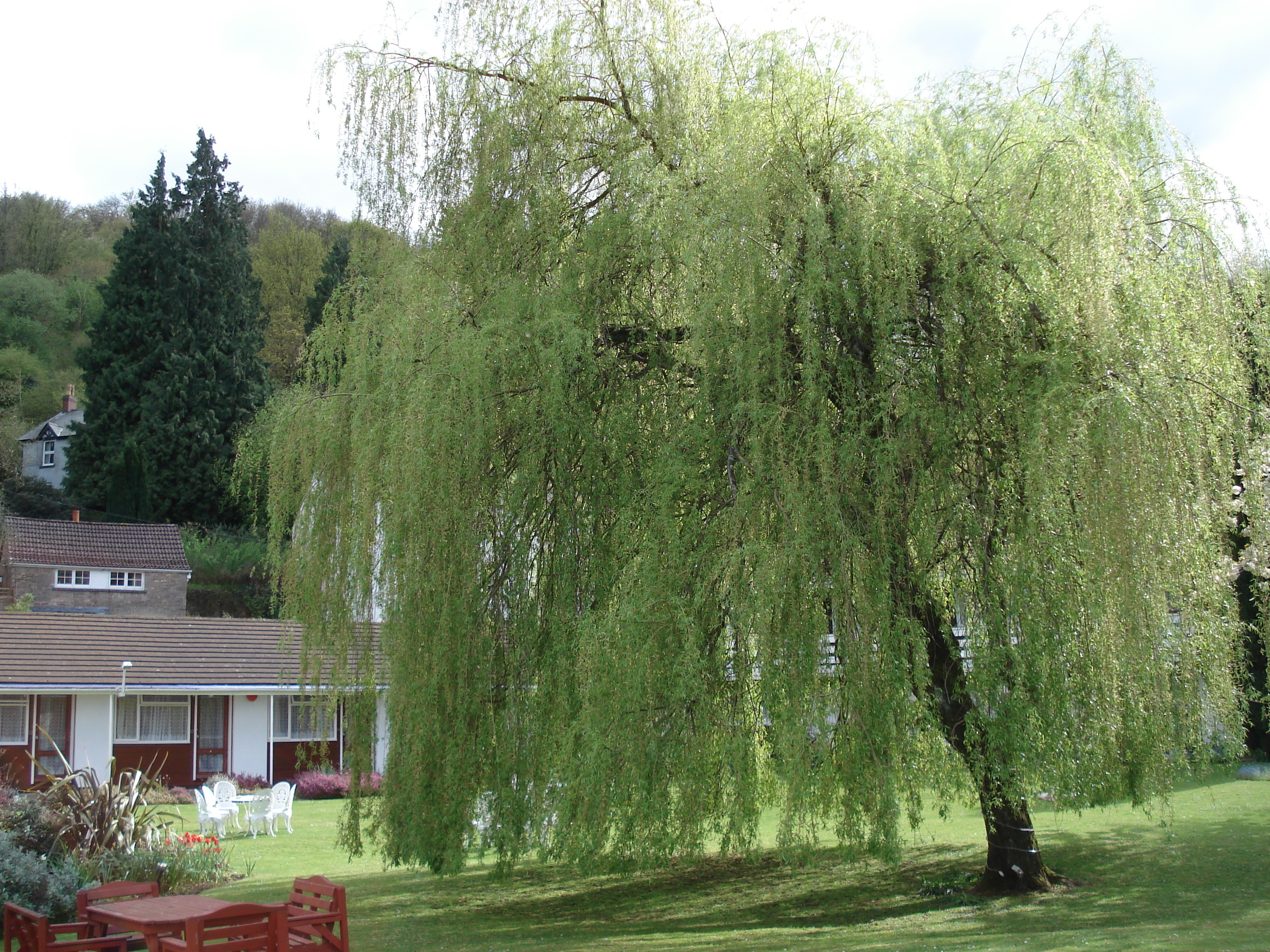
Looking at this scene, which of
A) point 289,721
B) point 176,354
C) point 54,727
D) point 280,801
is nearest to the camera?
point 280,801

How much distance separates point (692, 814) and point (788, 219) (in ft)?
15.5

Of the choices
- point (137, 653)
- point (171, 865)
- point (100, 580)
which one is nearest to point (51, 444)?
point (100, 580)

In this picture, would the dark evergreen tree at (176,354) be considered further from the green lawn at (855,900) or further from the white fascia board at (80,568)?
the green lawn at (855,900)

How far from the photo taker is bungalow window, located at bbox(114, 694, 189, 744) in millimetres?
25500

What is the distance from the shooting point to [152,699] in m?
26.1

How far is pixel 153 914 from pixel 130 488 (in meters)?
37.8

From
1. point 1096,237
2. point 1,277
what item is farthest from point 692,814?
point 1,277

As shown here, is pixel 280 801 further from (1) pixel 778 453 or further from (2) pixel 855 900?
(1) pixel 778 453

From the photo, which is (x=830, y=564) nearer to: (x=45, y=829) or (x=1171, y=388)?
(x=1171, y=388)

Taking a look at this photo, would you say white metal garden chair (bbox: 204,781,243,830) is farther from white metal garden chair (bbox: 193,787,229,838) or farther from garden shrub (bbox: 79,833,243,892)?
garden shrub (bbox: 79,833,243,892)

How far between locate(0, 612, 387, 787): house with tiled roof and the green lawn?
994cm

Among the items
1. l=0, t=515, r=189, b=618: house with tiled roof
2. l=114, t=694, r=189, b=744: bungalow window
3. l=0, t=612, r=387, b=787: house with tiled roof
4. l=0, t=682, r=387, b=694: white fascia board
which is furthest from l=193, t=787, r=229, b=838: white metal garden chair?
l=0, t=515, r=189, b=618: house with tiled roof

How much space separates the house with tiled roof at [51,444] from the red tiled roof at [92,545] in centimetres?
1891

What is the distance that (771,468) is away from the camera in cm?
809
